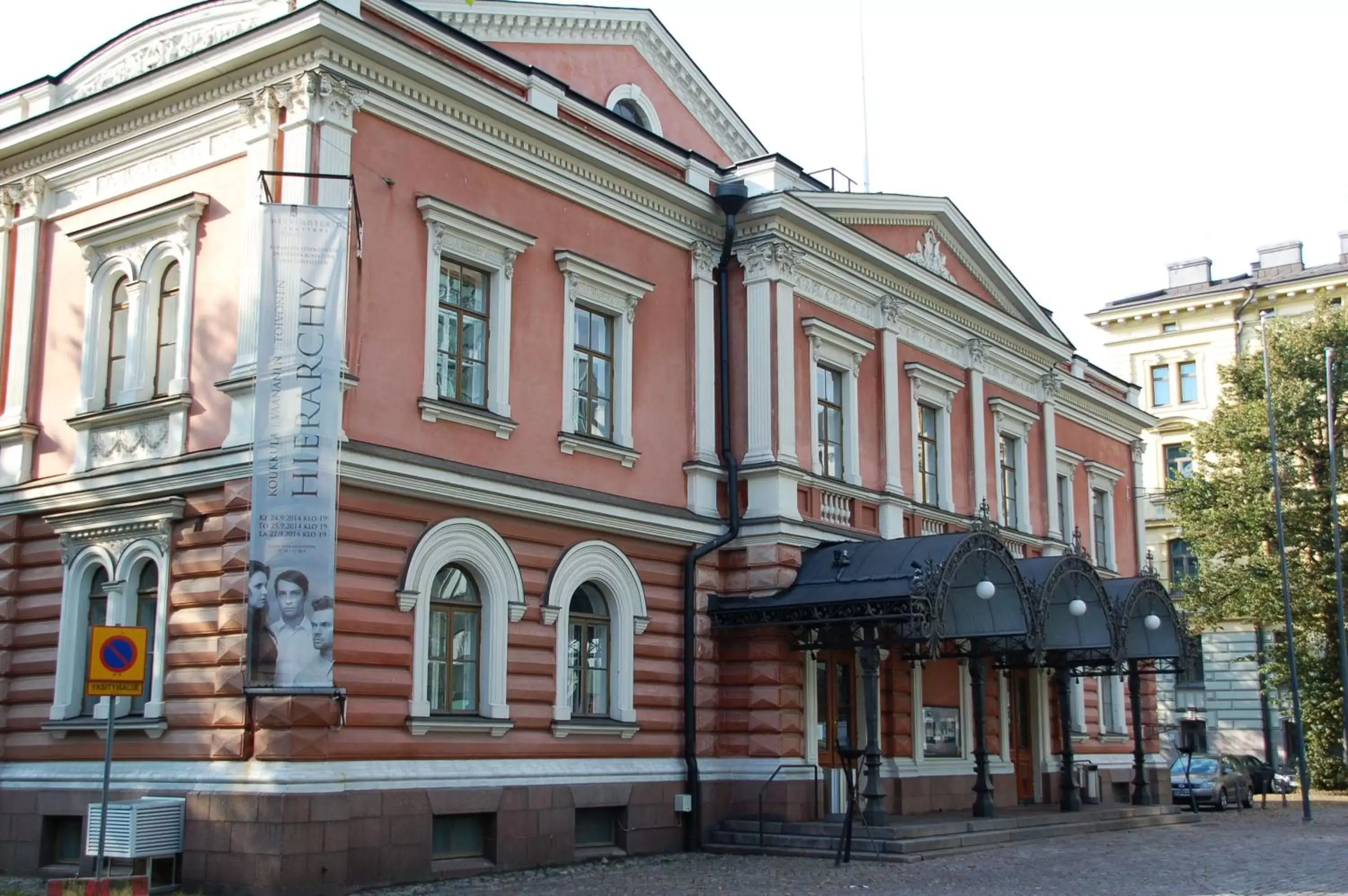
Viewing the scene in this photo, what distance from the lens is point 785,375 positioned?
863 inches

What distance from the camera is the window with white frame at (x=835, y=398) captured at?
75.1 feet

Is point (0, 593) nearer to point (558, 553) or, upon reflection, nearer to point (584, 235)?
point (558, 553)

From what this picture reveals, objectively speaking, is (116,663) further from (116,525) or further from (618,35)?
(618,35)

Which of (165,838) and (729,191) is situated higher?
(729,191)

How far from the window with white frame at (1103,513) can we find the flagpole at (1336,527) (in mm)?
4712

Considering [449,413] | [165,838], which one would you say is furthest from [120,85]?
[165,838]

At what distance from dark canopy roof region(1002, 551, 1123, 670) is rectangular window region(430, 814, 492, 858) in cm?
1019

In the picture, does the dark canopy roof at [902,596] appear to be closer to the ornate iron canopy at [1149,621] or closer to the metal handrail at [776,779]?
the metal handrail at [776,779]

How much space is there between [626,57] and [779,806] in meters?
11.8

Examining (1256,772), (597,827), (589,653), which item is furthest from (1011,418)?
(1256,772)

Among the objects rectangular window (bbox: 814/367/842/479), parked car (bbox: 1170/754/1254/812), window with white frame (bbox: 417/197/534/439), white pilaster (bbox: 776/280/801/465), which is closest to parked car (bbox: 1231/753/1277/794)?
parked car (bbox: 1170/754/1254/812)

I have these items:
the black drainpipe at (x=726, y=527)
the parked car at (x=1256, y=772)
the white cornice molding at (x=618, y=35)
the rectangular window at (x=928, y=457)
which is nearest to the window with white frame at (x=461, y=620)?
the black drainpipe at (x=726, y=527)

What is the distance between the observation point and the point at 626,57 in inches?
930

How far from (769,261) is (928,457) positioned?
607 centimetres
